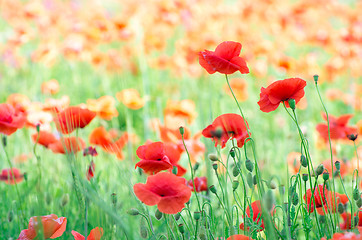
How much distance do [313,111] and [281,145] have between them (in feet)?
1.98

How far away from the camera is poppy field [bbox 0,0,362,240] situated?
1.00 m

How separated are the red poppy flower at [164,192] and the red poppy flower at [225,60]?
0.23 metres

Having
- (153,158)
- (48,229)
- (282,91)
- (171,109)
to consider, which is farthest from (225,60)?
(171,109)

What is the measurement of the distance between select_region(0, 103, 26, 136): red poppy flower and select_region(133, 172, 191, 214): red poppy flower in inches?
16.1

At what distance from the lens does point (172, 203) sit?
2.37 ft

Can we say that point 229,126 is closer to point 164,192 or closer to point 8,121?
point 164,192

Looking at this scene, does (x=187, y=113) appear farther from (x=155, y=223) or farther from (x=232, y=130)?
(x=232, y=130)

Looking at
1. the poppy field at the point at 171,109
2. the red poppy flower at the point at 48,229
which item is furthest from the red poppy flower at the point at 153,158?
the red poppy flower at the point at 48,229

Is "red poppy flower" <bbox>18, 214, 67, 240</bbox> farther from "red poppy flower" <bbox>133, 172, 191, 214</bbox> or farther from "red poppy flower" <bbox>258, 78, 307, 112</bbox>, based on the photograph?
"red poppy flower" <bbox>258, 78, 307, 112</bbox>

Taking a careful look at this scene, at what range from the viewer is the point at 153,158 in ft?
2.71

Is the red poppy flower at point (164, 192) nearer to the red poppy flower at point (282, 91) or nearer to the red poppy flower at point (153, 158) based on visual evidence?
the red poppy flower at point (153, 158)

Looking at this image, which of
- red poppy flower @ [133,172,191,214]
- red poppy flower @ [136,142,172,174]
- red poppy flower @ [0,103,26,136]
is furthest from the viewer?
red poppy flower @ [0,103,26,136]

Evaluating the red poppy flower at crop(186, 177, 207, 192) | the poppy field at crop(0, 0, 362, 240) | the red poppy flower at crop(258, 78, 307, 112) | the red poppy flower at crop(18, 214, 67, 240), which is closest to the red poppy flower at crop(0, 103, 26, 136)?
the poppy field at crop(0, 0, 362, 240)

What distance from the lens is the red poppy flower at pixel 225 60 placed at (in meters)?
0.84
